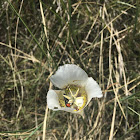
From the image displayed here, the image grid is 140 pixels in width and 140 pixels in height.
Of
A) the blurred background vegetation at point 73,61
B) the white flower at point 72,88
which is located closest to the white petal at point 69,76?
the white flower at point 72,88

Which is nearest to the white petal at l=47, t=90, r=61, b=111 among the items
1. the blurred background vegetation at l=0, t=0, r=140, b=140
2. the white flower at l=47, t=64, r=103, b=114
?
the white flower at l=47, t=64, r=103, b=114

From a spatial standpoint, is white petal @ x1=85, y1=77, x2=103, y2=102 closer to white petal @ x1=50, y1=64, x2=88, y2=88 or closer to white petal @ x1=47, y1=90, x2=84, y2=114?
white petal @ x1=50, y1=64, x2=88, y2=88

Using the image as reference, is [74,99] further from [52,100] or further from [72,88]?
[52,100]

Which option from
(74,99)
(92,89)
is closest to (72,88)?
(74,99)

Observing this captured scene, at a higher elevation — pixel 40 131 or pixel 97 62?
pixel 97 62

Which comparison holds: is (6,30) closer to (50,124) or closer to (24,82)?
(24,82)

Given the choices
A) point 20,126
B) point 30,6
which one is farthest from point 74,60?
point 20,126
